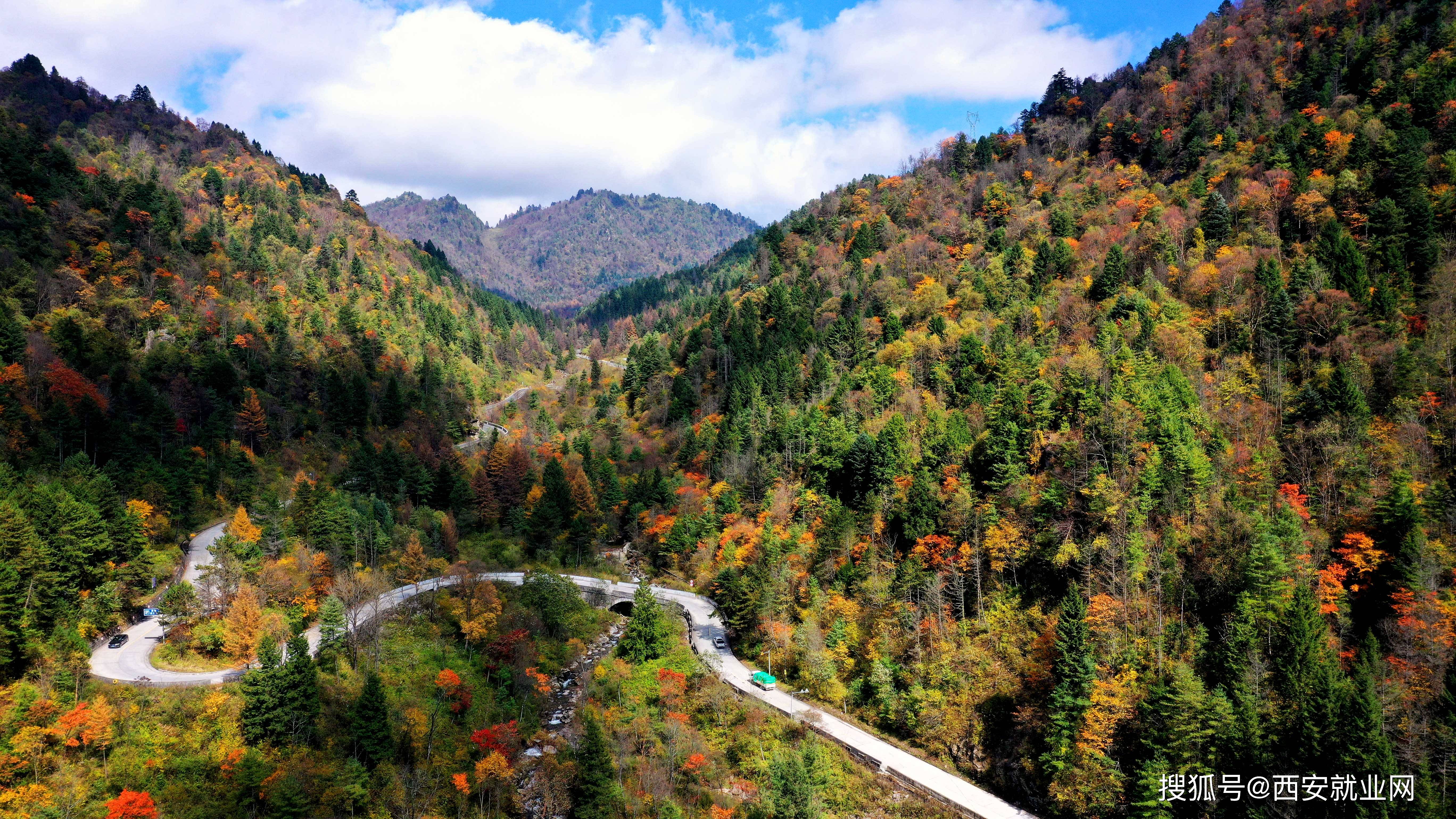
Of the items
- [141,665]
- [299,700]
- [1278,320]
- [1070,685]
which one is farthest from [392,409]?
[1278,320]

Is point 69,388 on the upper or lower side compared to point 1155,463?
upper

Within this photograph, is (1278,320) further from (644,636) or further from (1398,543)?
(644,636)

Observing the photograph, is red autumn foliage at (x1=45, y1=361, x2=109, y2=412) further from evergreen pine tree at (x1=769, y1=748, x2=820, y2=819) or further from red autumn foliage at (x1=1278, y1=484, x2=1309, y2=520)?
red autumn foliage at (x1=1278, y1=484, x2=1309, y2=520)

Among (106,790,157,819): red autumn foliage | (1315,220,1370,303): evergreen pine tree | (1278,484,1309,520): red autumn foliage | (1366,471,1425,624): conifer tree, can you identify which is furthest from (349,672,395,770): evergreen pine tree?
(1315,220,1370,303): evergreen pine tree

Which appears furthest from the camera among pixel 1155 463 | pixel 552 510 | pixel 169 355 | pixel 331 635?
pixel 169 355

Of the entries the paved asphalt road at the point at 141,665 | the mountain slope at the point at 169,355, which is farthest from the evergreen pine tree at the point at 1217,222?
the paved asphalt road at the point at 141,665

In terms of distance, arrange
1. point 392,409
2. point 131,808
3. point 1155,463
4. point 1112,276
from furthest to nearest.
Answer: point 392,409
point 1112,276
point 1155,463
point 131,808

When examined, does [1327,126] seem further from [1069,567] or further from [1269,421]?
[1069,567]

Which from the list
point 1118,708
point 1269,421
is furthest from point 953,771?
point 1269,421
